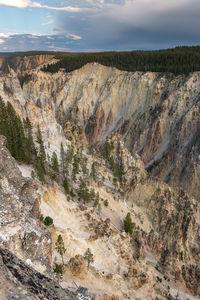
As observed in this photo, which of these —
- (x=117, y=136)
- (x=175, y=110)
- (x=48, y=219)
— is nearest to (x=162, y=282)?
(x=48, y=219)

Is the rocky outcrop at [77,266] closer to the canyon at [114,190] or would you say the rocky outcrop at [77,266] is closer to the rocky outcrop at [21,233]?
the canyon at [114,190]

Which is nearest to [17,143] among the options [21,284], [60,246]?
[60,246]

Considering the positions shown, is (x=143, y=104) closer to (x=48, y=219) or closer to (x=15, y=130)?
(x=15, y=130)

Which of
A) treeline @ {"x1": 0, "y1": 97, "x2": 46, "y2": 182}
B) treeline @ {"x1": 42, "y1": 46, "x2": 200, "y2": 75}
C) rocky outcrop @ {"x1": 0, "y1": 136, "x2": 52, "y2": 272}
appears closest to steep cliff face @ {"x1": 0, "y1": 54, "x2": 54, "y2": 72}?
treeline @ {"x1": 42, "y1": 46, "x2": 200, "y2": 75}

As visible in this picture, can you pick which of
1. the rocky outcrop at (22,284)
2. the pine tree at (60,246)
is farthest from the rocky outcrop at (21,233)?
the rocky outcrop at (22,284)

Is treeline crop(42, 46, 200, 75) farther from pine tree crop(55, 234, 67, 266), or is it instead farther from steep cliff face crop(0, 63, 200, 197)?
pine tree crop(55, 234, 67, 266)

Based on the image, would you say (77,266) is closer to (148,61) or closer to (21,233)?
(21,233)
